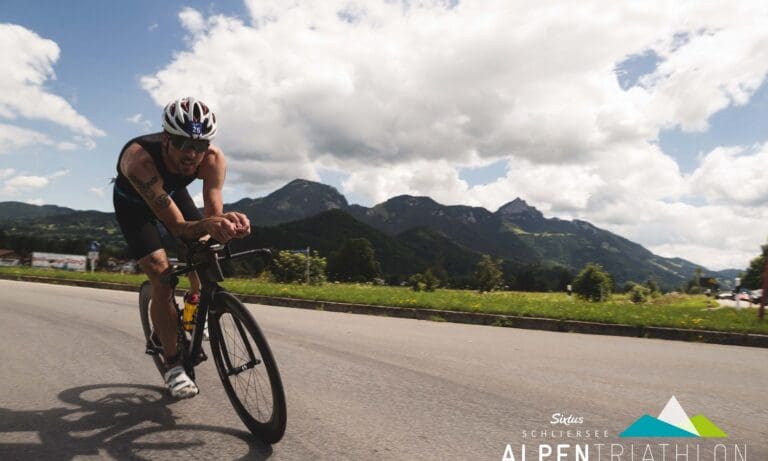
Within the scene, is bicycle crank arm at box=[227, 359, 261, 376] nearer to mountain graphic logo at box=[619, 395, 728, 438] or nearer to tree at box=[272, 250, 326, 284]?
mountain graphic logo at box=[619, 395, 728, 438]

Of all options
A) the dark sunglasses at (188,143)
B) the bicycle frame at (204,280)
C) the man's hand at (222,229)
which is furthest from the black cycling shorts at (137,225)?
the man's hand at (222,229)

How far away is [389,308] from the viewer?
38.4 ft

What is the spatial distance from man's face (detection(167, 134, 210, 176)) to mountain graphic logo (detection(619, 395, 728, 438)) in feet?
11.7

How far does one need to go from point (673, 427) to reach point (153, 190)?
420 cm

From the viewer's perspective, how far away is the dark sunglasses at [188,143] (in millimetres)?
3277

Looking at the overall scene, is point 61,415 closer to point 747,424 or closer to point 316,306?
point 747,424

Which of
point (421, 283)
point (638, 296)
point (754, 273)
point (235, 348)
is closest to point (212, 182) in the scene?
point (235, 348)

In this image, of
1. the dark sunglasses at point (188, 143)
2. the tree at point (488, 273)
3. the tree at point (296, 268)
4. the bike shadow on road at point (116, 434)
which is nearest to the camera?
the bike shadow on road at point (116, 434)

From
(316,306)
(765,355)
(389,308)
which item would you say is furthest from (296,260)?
(765,355)

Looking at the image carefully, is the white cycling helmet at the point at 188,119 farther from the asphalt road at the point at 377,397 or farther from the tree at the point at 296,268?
the tree at the point at 296,268

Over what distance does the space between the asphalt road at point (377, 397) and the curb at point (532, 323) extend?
143 centimetres

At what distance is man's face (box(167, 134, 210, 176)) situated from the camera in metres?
3.29

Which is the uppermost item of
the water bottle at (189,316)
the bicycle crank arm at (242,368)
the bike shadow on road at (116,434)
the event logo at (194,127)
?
the event logo at (194,127)

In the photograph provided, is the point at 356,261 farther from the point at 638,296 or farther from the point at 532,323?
the point at 532,323
